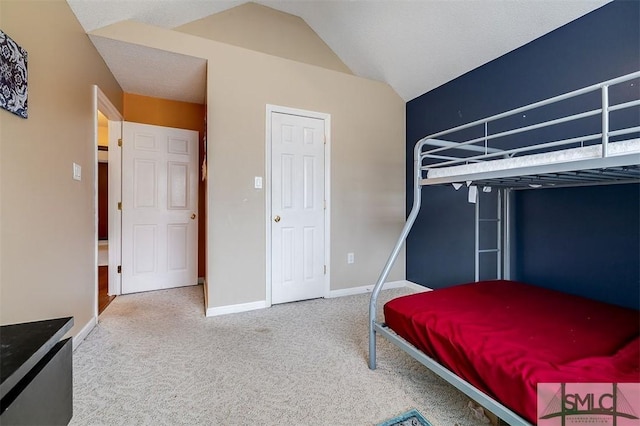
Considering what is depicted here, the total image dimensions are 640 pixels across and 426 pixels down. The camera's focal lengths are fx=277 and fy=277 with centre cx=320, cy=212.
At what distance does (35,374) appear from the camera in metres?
0.60

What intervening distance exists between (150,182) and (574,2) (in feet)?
13.7

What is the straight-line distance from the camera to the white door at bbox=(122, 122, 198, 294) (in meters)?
3.21

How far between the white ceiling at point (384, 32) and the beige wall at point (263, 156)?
156 millimetres

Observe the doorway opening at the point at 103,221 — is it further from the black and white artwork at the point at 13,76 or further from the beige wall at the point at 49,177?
the black and white artwork at the point at 13,76

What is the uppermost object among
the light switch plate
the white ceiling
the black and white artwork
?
the white ceiling

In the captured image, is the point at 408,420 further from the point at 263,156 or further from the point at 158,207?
the point at 158,207

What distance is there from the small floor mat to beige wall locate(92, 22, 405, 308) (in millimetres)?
1725

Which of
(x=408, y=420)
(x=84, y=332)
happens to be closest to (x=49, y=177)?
(x=84, y=332)

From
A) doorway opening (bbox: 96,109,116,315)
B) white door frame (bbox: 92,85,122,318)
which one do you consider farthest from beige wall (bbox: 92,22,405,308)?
doorway opening (bbox: 96,109,116,315)

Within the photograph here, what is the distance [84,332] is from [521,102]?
3.94 metres

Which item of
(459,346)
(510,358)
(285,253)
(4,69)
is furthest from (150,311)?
(510,358)

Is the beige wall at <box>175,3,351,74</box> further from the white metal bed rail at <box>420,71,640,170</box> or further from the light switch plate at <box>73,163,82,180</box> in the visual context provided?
the white metal bed rail at <box>420,71,640,170</box>

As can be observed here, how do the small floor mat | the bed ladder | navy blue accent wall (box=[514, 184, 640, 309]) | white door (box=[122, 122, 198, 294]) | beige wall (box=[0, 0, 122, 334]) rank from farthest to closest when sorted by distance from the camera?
1. white door (box=[122, 122, 198, 294])
2. the bed ladder
3. navy blue accent wall (box=[514, 184, 640, 309])
4. beige wall (box=[0, 0, 122, 334])
5. the small floor mat

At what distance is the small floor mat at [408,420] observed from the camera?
4.17ft
